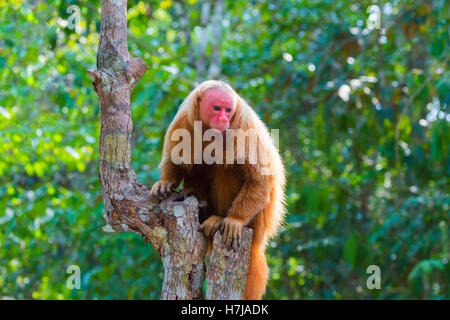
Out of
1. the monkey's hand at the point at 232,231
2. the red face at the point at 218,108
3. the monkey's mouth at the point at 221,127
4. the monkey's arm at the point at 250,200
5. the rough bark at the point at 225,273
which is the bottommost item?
the rough bark at the point at 225,273

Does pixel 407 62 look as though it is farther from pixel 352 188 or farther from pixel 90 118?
pixel 90 118

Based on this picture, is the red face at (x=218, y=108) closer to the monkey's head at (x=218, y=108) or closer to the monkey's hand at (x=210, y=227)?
the monkey's head at (x=218, y=108)

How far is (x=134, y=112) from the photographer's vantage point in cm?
713

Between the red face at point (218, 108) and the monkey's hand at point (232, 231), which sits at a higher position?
the red face at point (218, 108)

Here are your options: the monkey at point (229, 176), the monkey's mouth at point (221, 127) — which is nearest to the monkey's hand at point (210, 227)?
the monkey at point (229, 176)

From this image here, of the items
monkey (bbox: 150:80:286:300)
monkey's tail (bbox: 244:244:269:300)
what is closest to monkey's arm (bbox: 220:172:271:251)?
monkey (bbox: 150:80:286:300)

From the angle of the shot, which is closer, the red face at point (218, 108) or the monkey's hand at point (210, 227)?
the monkey's hand at point (210, 227)

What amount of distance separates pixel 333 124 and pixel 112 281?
13.0 ft

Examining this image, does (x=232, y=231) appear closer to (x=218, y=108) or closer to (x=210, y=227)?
(x=210, y=227)

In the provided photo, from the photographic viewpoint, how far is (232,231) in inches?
135

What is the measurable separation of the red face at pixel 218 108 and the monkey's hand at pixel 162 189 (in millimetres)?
595

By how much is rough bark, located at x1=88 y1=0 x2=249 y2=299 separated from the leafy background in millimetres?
2080

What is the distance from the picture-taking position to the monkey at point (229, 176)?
3.82m
